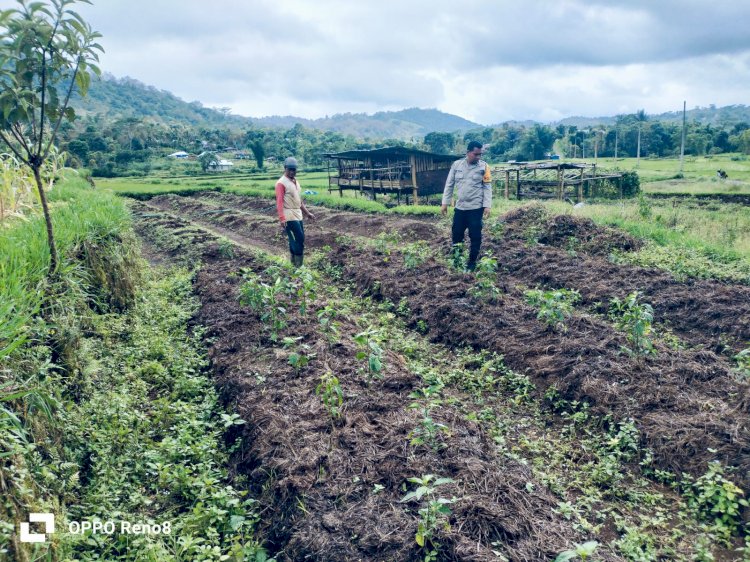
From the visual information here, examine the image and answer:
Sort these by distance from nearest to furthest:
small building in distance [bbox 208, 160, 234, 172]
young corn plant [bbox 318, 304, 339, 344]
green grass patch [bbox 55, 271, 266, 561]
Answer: green grass patch [bbox 55, 271, 266, 561] < young corn plant [bbox 318, 304, 339, 344] < small building in distance [bbox 208, 160, 234, 172]

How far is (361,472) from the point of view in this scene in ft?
10.6

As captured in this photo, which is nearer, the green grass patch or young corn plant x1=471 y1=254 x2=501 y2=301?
the green grass patch

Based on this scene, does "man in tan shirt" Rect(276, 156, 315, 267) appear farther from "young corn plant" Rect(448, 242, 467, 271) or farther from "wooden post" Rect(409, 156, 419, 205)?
"wooden post" Rect(409, 156, 419, 205)

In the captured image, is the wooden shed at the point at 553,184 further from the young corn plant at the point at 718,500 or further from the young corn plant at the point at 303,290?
the young corn plant at the point at 718,500

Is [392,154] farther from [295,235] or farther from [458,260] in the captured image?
[458,260]

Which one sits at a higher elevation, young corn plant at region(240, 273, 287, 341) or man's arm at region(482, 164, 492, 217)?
man's arm at region(482, 164, 492, 217)

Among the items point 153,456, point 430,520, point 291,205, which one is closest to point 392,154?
point 291,205

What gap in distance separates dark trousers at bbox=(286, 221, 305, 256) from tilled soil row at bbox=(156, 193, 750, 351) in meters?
3.53

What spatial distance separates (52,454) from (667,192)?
108 ft

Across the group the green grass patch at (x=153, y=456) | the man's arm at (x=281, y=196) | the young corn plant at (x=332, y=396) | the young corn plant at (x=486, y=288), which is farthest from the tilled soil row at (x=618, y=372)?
the green grass patch at (x=153, y=456)

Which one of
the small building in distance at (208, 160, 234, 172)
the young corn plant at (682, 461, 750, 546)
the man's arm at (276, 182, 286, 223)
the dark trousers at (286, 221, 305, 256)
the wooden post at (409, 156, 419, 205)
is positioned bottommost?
the young corn plant at (682, 461, 750, 546)

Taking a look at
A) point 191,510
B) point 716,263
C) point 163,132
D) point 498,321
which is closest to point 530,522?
point 191,510

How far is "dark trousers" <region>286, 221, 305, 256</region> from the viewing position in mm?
8297

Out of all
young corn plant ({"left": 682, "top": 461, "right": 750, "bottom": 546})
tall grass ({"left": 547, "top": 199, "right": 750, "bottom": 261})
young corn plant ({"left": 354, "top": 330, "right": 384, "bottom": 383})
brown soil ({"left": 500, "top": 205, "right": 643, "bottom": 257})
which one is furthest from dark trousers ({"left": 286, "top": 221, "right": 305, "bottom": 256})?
tall grass ({"left": 547, "top": 199, "right": 750, "bottom": 261})
